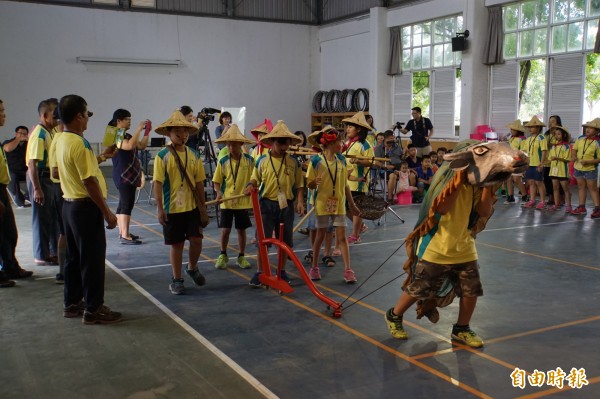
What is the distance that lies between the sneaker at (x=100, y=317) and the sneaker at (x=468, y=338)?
8.77 ft

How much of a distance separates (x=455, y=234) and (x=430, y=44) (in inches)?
627

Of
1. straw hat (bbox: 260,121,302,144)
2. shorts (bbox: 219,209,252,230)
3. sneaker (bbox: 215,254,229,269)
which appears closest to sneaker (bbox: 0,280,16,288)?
sneaker (bbox: 215,254,229,269)

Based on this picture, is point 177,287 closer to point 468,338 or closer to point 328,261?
point 328,261

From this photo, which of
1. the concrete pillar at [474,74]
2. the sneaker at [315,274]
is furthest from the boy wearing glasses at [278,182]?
the concrete pillar at [474,74]

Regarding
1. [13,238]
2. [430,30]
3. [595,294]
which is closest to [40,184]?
[13,238]

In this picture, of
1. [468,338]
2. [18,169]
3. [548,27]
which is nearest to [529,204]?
[548,27]

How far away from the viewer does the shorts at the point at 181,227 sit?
222 inches

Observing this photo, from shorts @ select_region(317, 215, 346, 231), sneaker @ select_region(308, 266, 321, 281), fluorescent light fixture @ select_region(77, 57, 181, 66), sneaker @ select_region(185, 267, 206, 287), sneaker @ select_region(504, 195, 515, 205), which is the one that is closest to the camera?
sneaker @ select_region(185, 267, 206, 287)

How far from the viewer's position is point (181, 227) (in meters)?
5.68

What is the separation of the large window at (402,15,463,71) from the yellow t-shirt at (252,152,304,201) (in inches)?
507

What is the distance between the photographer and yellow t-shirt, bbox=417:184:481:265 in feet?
13.3

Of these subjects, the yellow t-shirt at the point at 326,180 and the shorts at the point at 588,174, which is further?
the shorts at the point at 588,174

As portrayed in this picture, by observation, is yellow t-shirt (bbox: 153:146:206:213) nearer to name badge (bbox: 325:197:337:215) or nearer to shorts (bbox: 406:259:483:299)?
name badge (bbox: 325:197:337:215)

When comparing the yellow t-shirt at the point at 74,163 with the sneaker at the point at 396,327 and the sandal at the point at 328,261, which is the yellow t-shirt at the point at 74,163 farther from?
the sandal at the point at 328,261
